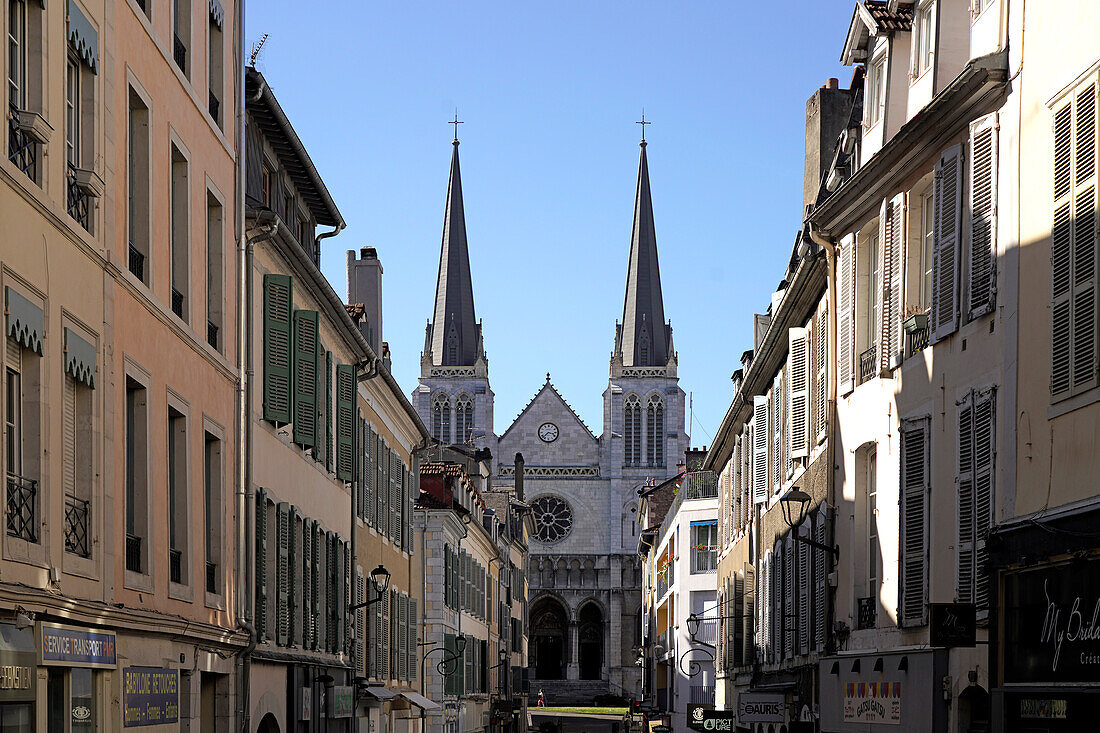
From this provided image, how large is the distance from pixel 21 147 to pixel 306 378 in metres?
9.83

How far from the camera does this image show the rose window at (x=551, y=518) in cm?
11681

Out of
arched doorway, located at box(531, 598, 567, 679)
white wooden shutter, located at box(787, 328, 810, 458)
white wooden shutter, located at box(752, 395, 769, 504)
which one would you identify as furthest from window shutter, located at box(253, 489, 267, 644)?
arched doorway, located at box(531, 598, 567, 679)

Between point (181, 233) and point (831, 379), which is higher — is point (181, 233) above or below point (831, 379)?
above

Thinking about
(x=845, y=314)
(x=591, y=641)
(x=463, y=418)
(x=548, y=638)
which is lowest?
(x=591, y=641)

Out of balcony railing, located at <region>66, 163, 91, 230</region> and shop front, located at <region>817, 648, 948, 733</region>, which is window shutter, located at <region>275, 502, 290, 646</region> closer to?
shop front, located at <region>817, 648, 948, 733</region>

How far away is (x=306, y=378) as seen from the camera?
20.8 metres

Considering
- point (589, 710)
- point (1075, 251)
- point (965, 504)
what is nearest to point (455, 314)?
point (589, 710)

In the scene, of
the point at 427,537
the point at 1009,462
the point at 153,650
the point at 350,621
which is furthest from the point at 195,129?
the point at 427,537

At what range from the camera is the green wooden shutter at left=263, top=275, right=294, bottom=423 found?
1948 centimetres

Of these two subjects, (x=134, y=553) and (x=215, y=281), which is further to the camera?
(x=215, y=281)

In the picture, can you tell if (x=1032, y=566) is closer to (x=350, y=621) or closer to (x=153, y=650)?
(x=153, y=650)

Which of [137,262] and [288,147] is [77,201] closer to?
[137,262]

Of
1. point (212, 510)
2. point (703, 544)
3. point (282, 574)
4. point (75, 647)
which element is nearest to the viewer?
point (75, 647)

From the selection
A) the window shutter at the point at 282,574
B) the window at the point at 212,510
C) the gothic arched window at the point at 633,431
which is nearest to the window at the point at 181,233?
the window at the point at 212,510
